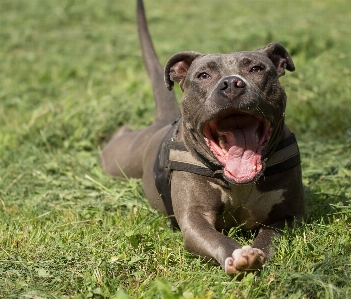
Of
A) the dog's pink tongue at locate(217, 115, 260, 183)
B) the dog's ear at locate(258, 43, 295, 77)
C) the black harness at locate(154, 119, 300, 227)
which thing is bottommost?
the black harness at locate(154, 119, 300, 227)

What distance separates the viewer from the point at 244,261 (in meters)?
3.64

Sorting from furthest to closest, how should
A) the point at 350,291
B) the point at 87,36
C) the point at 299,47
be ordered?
the point at 87,36, the point at 299,47, the point at 350,291

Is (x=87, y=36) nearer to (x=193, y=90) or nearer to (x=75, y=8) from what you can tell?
(x=75, y=8)

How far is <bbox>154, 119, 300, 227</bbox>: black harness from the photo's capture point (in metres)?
4.51

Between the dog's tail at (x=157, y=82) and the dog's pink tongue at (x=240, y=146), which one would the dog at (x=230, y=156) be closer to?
the dog's pink tongue at (x=240, y=146)

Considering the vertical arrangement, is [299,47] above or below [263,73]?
below

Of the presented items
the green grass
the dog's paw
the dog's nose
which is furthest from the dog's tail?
the dog's paw

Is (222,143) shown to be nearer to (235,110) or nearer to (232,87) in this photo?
(235,110)

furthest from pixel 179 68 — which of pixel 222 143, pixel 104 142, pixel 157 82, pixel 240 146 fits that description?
pixel 104 142

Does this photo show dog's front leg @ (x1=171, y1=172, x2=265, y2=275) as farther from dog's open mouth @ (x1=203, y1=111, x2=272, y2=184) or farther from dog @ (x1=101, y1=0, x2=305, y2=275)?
dog's open mouth @ (x1=203, y1=111, x2=272, y2=184)

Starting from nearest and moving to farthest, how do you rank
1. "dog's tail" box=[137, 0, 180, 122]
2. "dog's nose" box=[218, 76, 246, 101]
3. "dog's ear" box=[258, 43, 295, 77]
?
"dog's nose" box=[218, 76, 246, 101] < "dog's ear" box=[258, 43, 295, 77] < "dog's tail" box=[137, 0, 180, 122]

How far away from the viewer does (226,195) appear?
14.8ft

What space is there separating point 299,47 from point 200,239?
5.99 m

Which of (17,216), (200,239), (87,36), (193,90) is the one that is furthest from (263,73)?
(87,36)
